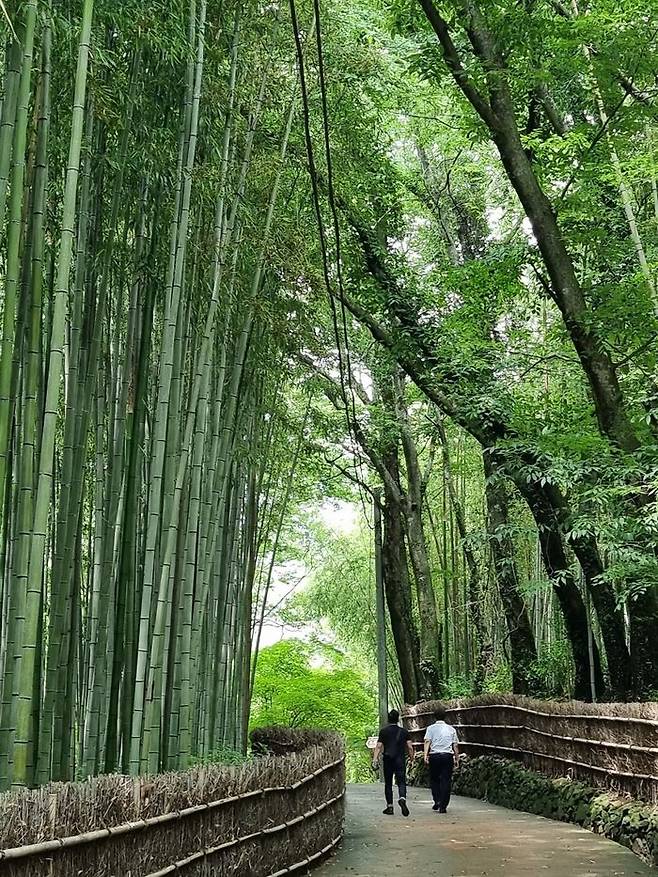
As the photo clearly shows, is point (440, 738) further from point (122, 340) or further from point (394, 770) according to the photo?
point (122, 340)

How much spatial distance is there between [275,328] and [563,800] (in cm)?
436

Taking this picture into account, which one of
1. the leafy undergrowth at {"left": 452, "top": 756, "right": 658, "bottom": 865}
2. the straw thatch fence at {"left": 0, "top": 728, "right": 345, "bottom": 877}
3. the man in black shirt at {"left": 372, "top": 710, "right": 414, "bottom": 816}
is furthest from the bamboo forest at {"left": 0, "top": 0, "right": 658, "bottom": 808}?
the man in black shirt at {"left": 372, "top": 710, "right": 414, "bottom": 816}

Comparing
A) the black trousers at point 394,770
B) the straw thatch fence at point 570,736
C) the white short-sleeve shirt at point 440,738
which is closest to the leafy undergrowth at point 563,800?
the straw thatch fence at point 570,736

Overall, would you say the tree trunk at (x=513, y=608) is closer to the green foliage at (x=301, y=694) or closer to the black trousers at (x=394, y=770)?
the black trousers at (x=394, y=770)

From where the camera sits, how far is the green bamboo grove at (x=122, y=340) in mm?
3309

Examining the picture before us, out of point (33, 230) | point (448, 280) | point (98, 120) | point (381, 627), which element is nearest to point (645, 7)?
point (448, 280)

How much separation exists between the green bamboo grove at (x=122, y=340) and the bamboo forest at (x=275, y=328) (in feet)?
0.06

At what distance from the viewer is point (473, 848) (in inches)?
243

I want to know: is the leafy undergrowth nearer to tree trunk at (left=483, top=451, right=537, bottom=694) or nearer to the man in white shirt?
the man in white shirt

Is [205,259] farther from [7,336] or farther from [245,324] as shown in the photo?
[7,336]

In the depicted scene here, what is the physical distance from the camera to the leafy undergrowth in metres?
5.95

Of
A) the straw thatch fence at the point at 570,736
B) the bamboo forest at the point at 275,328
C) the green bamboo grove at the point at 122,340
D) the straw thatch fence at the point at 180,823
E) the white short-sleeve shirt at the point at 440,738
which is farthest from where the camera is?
the white short-sleeve shirt at the point at 440,738

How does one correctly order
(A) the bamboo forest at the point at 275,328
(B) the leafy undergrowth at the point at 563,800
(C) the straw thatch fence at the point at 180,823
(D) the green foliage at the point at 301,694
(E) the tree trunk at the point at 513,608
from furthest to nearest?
1. (D) the green foliage at the point at 301,694
2. (E) the tree trunk at the point at 513,608
3. (B) the leafy undergrowth at the point at 563,800
4. (A) the bamboo forest at the point at 275,328
5. (C) the straw thatch fence at the point at 180,823

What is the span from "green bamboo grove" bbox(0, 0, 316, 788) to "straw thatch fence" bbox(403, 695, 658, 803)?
2.56 m
